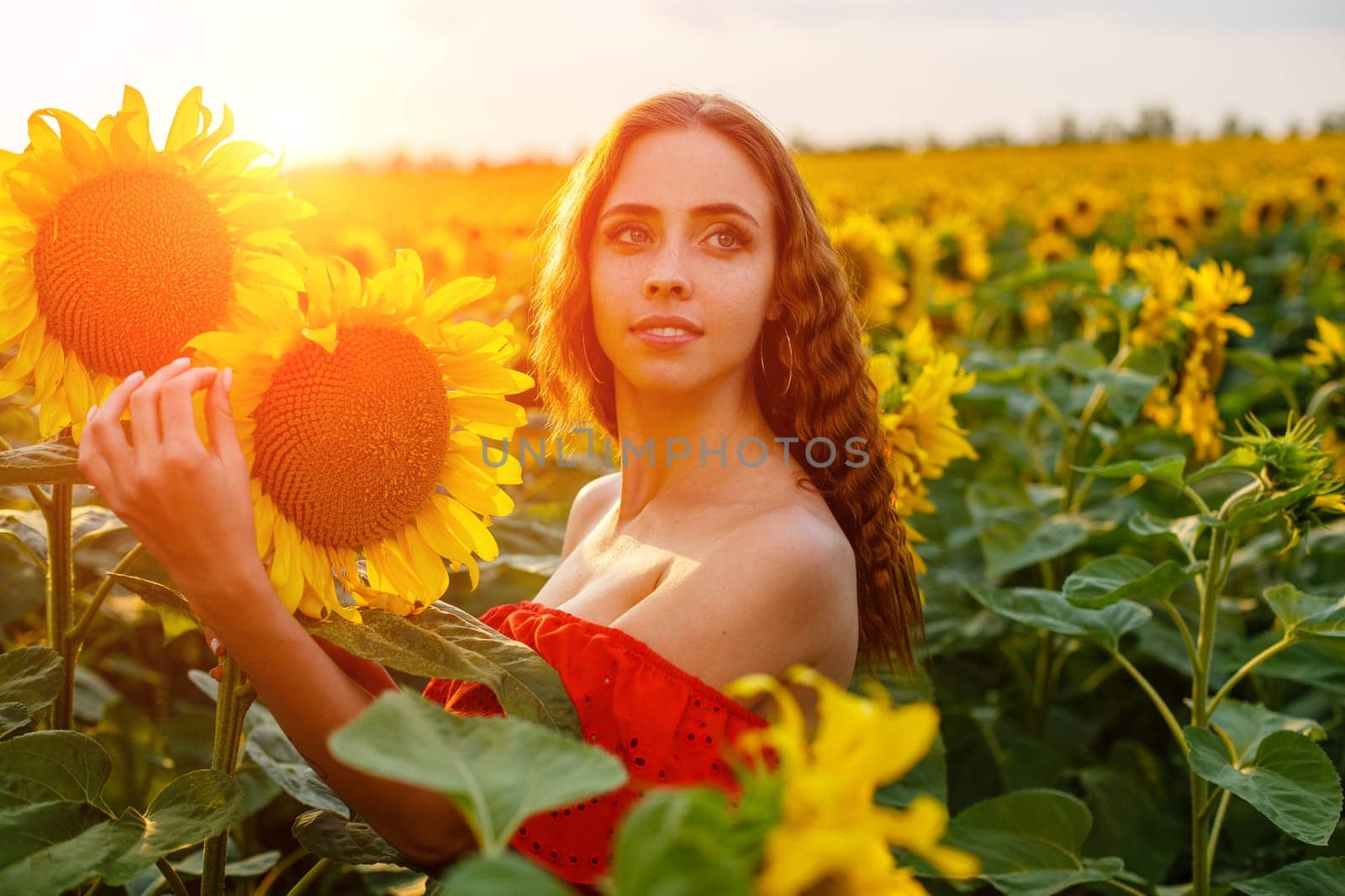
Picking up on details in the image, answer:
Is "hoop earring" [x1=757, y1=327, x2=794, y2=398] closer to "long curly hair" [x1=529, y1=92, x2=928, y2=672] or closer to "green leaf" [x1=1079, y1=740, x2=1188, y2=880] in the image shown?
"long curly hair" [x1=529, y1=92, x2=928, y2=672]

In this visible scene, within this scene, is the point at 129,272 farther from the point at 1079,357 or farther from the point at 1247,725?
the point at 1079,357

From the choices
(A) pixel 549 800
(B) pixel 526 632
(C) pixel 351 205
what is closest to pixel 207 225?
(B) pixel 526 632

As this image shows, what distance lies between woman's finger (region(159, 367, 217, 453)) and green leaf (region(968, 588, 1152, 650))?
4.36ft

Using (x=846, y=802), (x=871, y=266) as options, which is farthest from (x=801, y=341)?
(x=871, y=266)

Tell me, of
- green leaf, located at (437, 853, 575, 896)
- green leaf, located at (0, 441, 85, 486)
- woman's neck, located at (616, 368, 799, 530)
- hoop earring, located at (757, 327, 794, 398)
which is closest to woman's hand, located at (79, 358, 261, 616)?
green leaf, located at (0, 441, 85, 486)

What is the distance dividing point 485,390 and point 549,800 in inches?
26.1

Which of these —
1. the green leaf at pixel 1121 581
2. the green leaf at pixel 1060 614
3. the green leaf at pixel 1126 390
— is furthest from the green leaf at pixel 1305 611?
the green leaf at pixel 1126 390

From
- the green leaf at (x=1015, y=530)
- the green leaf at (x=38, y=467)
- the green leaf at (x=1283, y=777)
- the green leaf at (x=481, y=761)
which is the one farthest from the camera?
the green leaf at (x=1015, y=530)

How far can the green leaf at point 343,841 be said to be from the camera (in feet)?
4.42

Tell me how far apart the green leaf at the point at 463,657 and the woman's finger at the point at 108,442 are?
240 mm

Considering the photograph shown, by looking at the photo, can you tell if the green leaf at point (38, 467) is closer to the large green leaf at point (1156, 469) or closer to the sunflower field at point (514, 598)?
the sunflower field at point (514, 598)

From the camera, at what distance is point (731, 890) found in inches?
22.4

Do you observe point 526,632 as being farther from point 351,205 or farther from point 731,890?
point 351,205

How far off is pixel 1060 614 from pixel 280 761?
4.04ft
